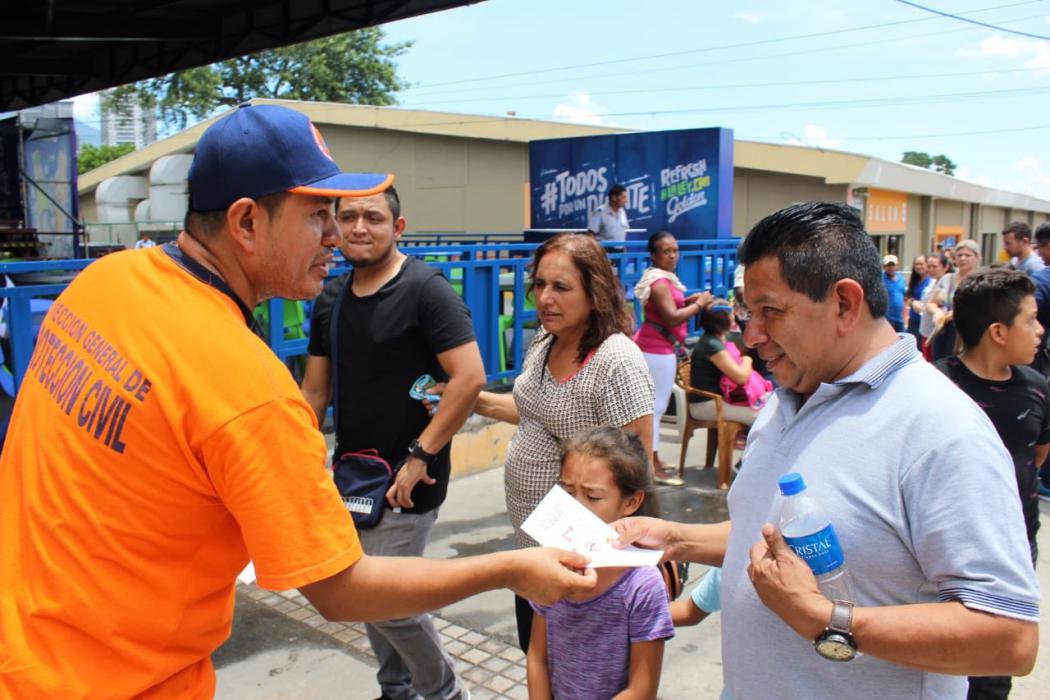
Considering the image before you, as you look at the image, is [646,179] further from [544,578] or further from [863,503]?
[863,503]

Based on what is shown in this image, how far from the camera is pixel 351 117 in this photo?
Result: 926 inches

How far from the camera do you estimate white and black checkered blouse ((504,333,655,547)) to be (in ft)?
9.44

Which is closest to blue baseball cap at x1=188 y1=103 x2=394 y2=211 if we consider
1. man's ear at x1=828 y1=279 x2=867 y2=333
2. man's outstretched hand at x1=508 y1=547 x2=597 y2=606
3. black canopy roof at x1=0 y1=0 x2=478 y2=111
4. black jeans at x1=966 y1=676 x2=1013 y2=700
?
man's outstretched hand at x1=508 y1=547 x2=597 y2=606

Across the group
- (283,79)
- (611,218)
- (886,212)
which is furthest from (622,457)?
(283,79)

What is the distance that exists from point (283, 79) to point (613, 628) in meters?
38.5

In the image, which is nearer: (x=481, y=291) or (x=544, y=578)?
(x=544, y=578)

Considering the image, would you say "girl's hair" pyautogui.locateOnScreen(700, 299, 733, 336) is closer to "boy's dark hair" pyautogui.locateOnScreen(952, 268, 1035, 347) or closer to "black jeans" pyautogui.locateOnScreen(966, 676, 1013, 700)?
"boy's dark hair" pyautogui.locateOnScreen(952, 268, 1035, 347)

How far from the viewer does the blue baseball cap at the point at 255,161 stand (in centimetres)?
158

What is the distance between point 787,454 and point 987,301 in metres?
2.08

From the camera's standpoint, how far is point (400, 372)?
3088mm

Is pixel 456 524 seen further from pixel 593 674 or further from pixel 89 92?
pixel 89 92

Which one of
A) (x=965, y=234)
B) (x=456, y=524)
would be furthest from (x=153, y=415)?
(x=965, y=234)

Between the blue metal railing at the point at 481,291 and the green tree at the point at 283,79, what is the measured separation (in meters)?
30.2

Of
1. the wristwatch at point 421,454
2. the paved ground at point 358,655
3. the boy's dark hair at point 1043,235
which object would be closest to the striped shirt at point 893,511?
the wristwatch at point 421,454
